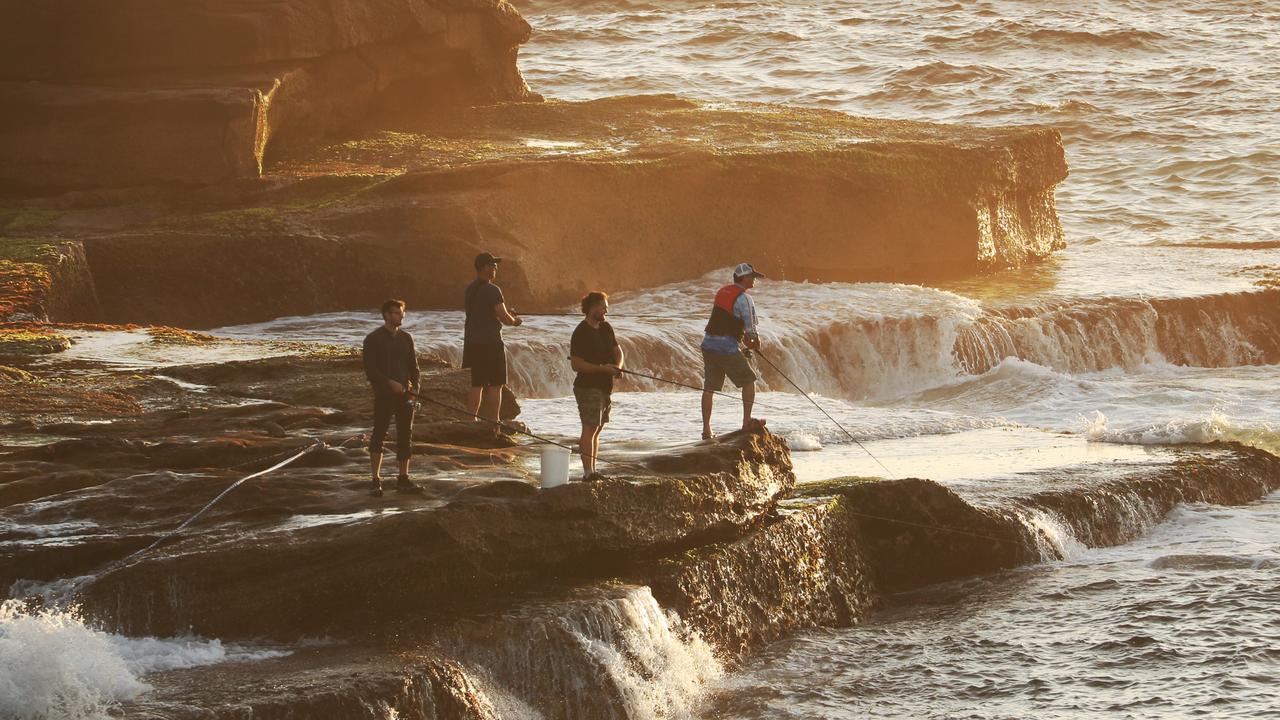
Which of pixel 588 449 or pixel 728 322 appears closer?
pixel 588 449

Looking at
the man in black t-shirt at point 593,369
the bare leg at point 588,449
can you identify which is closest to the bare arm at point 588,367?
the man in black t-shirt at point 593,369

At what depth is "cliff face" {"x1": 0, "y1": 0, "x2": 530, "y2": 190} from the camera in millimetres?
25281

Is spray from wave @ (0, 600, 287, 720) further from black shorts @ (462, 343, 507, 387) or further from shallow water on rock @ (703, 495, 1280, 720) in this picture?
black shorts @ (462, 343, 507, 387)

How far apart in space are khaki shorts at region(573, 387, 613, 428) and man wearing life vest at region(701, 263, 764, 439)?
251 cm

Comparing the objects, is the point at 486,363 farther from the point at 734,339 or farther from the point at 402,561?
the point at 402,561

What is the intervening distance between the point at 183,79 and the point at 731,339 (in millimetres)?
14867

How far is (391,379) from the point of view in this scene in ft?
36.7

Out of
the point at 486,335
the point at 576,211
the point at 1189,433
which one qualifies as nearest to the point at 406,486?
the point at 486,335

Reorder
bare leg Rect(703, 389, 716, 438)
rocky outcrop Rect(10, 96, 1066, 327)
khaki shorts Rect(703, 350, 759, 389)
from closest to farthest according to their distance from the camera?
bare leg Rect(703, 389, 716, 438), khaki shorts Rect(703, 350, 759, 389), rocky outcrop Rect(10, 96, 1066, 327)

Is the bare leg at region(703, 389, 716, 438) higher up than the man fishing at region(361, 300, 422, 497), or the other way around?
the man fishing at region(361, 300, 422, 497)

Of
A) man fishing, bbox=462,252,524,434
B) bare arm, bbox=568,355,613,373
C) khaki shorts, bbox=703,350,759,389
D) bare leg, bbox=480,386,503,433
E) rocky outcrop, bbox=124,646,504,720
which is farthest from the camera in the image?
khaki shorts, bbox=703,350,759,389

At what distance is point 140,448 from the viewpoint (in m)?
12.4

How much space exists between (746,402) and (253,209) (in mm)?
12400

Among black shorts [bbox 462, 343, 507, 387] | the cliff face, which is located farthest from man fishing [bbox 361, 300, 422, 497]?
the cliff face
